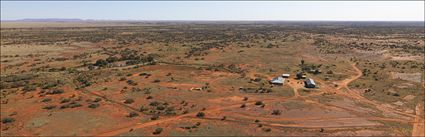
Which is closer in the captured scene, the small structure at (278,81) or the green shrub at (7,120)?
the green shrub at (7,120)

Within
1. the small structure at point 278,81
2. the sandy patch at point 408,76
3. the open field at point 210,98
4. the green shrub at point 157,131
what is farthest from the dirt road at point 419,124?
the green shrub at point 157,131

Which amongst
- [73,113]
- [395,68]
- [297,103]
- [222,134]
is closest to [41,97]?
[73,113]

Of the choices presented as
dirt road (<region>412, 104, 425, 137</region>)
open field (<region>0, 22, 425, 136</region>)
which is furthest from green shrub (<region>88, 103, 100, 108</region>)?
dirt road (<region>412, 104, 425, 137</region>)

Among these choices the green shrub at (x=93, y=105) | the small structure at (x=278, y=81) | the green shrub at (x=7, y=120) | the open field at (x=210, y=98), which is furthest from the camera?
the small structure at (x=278, y=81)

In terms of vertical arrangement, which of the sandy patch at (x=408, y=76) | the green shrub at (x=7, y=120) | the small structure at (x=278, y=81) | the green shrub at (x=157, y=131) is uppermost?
the sandy patch at (x=408, y=76)

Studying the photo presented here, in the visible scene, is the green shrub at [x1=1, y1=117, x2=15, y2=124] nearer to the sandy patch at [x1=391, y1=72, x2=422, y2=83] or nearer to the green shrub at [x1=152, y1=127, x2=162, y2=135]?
the green shrub at [x1=152, y1=127, x2=162, y2=135]

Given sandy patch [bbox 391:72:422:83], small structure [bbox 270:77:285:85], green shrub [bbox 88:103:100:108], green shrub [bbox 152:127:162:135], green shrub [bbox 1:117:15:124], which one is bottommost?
green shrub [bbox 152:127:162:135]

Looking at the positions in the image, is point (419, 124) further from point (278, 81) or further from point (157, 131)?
point (157, 131)

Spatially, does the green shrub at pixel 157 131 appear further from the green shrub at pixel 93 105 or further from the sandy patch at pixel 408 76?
the sandy patch at pixel 408 76

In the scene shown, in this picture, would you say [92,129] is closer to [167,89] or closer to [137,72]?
[167,89]

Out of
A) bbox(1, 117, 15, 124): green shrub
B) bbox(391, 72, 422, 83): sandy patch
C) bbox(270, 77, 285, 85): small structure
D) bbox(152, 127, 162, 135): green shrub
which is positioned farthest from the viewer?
bbox(391, 72, 422, 83): sandy patch

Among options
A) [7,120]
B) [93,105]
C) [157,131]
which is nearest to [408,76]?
[157,131]
